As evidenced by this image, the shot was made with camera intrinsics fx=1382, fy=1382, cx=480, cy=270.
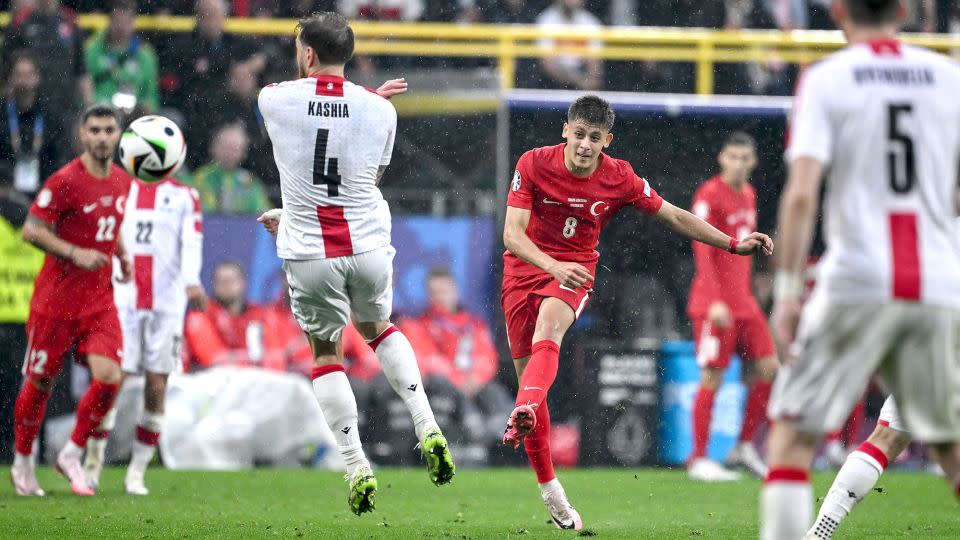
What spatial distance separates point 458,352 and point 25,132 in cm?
456

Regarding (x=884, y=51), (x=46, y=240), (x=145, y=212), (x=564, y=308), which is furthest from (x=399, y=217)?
(x=884, y=51)

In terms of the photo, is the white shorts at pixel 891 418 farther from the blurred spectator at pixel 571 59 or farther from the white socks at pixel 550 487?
the blurred spectator at pixel 571 59

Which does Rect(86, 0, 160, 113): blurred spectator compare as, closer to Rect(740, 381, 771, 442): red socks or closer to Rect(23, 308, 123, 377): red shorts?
Rect(23, 308, 123, 377): red shorts

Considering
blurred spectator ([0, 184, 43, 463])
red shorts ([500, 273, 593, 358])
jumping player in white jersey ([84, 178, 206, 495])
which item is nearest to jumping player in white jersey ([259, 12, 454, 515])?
red shorts ([500, 273, 593, 358])

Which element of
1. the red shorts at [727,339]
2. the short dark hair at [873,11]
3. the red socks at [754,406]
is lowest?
the red socks at [754,406]

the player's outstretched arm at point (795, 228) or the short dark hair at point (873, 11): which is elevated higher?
the short dark hair at point (873, 11)

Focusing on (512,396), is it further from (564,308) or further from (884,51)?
(884,51)

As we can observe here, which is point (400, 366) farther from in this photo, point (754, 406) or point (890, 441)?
point (754, 406)

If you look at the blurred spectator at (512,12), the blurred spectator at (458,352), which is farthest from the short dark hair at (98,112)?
the blurred spectator at (512,12)

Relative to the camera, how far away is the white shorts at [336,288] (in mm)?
6633

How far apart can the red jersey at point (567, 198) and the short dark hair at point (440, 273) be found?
5659mm

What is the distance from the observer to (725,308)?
12.4 meters

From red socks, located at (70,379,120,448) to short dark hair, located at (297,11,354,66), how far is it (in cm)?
390

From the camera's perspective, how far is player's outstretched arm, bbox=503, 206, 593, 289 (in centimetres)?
674
